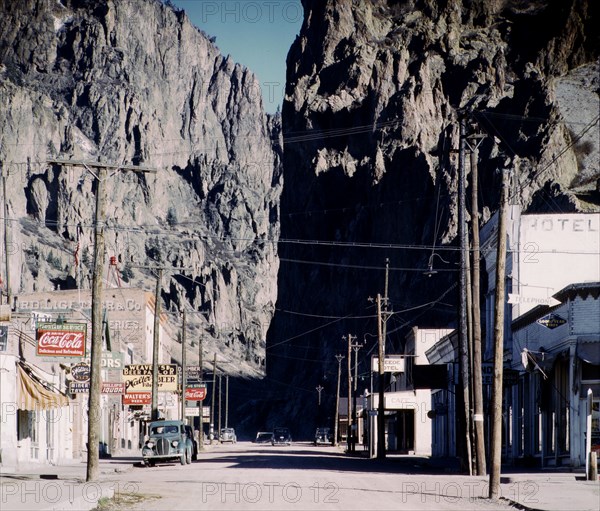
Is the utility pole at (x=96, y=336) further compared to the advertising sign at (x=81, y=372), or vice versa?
the advertising sign at (x=81, y=372)

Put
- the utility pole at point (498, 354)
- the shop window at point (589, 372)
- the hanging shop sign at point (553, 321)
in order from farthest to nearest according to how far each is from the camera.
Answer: the hanging shop sign at point (553, 321), the shop window at point (589, 372), the utility pole at point (498, 354)

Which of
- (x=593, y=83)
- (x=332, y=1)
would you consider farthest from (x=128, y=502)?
(x=332, y=1)

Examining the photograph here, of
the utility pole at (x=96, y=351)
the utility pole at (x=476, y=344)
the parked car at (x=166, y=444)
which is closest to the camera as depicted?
the utility pole at (x=96, y=351)

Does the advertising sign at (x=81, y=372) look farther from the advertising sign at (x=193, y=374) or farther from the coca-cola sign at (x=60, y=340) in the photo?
the advertising sign at (x=193, y=374)

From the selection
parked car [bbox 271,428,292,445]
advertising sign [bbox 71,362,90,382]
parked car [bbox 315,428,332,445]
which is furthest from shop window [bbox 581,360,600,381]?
parked car [bbox 315,428,332,445]

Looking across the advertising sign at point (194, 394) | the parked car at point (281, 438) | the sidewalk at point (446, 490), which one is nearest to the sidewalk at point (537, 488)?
the sidewalk at point (446, 490)

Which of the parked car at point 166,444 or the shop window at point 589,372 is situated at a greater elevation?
the shop window at point 589,372

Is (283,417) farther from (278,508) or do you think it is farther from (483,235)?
(278,508)

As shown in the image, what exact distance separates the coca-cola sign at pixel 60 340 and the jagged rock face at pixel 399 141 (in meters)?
85.2

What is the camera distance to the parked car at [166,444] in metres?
46.0

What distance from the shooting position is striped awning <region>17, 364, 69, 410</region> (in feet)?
127

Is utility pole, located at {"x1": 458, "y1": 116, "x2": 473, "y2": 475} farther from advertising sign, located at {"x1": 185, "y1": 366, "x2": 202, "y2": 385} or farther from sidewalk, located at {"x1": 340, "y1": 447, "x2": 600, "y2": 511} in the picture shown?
advertising sign, located at {"x1": 185, "y1": 366, "x2": 202, "y2": 385}

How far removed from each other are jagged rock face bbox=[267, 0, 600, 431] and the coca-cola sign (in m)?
85.2

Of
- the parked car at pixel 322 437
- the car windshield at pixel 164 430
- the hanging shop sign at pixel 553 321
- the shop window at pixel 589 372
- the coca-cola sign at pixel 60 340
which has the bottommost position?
the parked car at pixel 322 437
